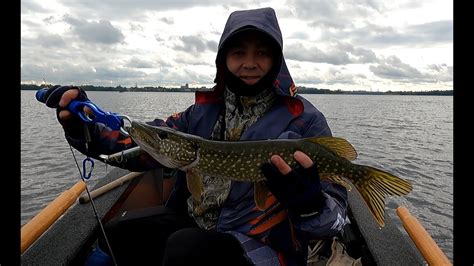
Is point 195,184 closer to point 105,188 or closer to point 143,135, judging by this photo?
point 143,135

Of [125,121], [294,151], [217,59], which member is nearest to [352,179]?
[294,151]

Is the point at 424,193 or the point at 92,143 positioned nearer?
the point at 92,143

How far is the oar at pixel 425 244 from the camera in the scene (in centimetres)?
263

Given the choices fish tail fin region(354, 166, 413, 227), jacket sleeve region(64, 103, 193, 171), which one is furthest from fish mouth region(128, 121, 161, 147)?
fish tail fin region(354, 166, 413, 227)

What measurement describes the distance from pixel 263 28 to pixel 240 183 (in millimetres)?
1092

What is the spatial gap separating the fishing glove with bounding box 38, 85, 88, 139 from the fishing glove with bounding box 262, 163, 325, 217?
4.40ft

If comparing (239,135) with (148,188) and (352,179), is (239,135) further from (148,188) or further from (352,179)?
(148,188)

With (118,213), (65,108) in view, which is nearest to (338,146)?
(65,108)

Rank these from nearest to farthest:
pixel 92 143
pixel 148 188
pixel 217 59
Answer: pixel 92 143 < pixel 217 59 < pixel 148 188

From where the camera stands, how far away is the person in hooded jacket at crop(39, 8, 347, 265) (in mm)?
2248

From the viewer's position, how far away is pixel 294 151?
7.38 feet

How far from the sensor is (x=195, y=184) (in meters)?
2.46

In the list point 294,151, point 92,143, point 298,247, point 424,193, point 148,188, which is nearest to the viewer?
point 294,151
